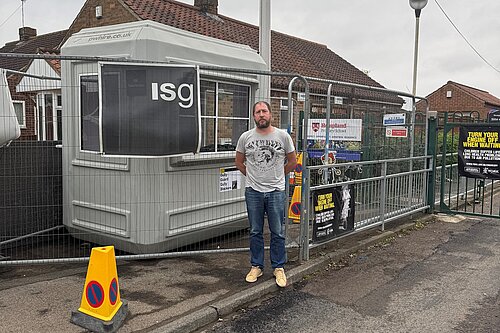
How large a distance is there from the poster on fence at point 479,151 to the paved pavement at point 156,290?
13.1 feet

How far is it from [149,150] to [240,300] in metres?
1.90

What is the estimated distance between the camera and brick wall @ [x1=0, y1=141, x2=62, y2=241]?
622 cm

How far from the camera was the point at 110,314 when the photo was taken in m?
3.96

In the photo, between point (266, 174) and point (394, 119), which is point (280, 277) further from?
point (394, 119)

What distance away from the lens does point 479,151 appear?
8.86m

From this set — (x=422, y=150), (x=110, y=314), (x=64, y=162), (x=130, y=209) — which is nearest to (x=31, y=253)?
(x=64, y=162)

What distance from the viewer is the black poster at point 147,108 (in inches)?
198

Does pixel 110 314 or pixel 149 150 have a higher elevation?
pixel 149 150

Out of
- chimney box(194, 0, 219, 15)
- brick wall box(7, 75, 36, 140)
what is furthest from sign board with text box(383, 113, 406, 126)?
chimney box(194, 0, 219, 15)

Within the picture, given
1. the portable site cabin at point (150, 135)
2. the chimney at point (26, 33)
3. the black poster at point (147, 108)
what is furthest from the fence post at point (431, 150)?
the chimney at point (26, 33)

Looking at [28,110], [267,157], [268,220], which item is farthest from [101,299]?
[28,110]

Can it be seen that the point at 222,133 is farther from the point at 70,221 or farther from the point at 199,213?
the point at 70,221

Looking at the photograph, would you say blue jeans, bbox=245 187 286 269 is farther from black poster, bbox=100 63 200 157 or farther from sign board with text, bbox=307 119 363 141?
sign board with text, bbox=307 119 363 141

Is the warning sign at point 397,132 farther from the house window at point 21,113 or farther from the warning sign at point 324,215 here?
the house window at point 21,113
